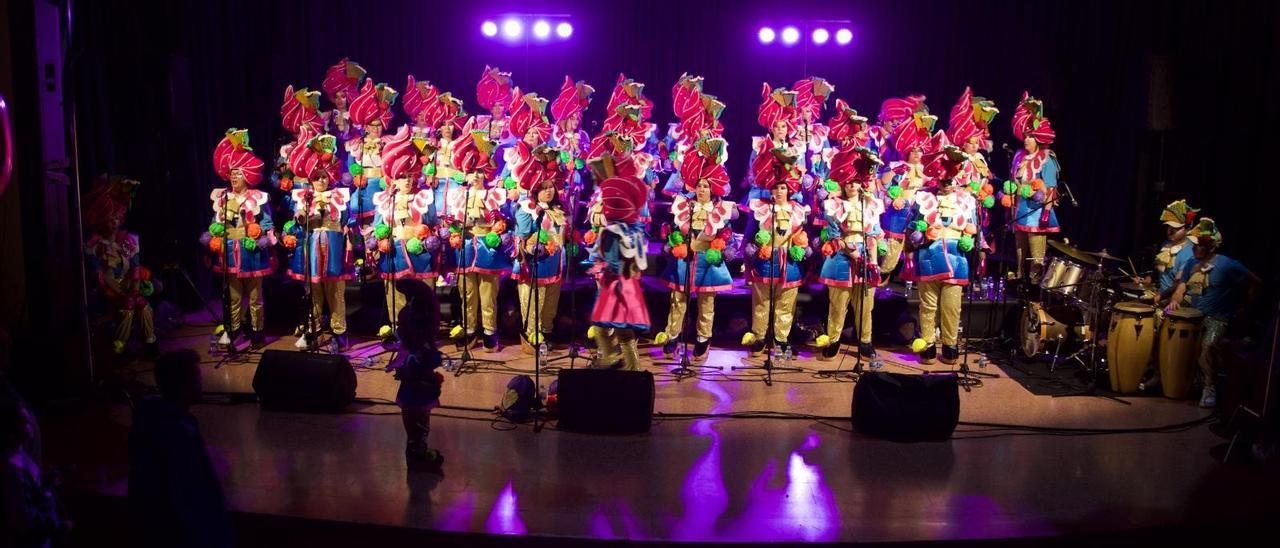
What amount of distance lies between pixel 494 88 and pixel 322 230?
2756 mm

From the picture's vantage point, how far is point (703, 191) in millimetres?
8680

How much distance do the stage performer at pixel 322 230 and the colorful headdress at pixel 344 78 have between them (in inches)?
47.4

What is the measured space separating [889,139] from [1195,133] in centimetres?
311

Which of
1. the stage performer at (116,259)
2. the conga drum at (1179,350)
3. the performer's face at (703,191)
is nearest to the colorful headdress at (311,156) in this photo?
the stage performer at (116,259)

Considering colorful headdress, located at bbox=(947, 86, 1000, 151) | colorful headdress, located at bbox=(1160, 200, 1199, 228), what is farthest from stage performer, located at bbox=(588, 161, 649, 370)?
colorful headdress, located at bbox=(1160, 200, 1199, 228)

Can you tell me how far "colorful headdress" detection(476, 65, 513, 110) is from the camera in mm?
10891

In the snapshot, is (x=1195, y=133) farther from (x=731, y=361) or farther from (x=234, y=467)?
(x=234, y=467)

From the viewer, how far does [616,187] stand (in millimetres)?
7477

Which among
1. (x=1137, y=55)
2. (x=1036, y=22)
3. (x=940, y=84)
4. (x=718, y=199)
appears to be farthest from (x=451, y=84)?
(x=1137, y=55)

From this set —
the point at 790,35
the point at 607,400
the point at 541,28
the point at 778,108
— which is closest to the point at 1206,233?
the point at 778,108

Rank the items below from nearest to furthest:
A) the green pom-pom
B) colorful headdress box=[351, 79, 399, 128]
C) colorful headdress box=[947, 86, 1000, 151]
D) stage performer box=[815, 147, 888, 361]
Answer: stage performer box=[815, 147, 888, 361] < the green pom-pom < colorful headdress box=[947, 86, 1000, 151] < colorful headdress box=[351, 79, 399, 128]

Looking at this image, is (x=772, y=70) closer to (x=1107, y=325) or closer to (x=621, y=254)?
(x=1107, y=325)

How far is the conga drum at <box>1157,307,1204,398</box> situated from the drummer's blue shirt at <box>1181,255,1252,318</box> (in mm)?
112

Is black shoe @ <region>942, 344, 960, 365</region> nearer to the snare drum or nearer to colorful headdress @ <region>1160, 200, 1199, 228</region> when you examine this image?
the snare drum
